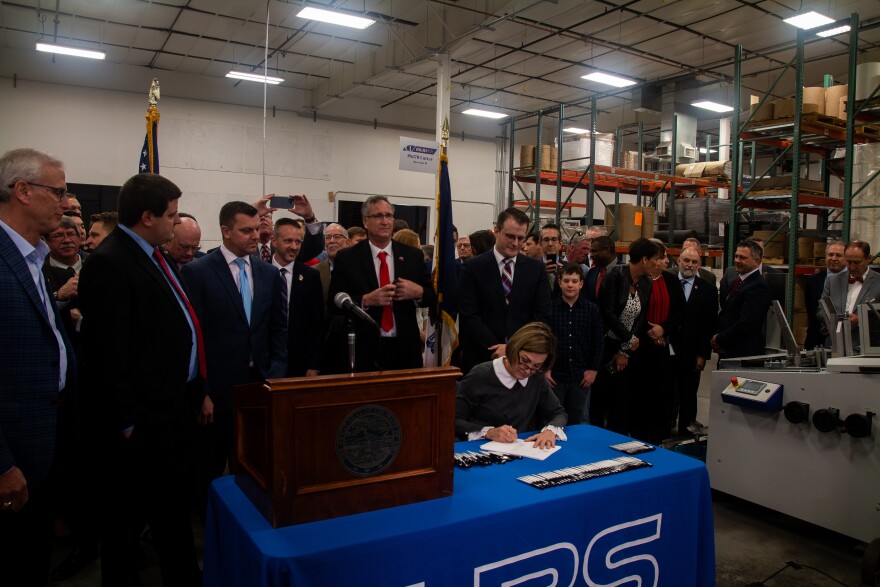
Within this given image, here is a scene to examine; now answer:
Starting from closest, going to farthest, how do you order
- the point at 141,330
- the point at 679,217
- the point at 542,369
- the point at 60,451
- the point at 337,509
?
the point at 337,509, the point at 60,451, the point at 141,330, the point at 542,369, the point at 679,217

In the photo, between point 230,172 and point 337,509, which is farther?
point 230,172

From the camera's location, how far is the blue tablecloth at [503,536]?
1483 mm

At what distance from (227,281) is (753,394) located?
264cm

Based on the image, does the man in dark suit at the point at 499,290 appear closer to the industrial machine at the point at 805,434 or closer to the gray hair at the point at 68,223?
the industrial machine at the point at 805,434

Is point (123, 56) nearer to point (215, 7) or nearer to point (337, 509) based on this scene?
point (215, 7)

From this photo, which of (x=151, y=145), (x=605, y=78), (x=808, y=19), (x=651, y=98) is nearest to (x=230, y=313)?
(x=151, y=145)

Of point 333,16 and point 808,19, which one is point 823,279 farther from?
point 333,16

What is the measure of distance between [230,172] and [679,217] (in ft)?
26.4

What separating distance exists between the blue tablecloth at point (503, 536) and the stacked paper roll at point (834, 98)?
5639 millimetres

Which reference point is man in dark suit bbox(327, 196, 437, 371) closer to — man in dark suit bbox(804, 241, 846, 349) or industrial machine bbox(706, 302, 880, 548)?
industrial machine bbox(706, 302, 880, 548)

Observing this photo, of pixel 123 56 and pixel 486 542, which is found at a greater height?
pixel 123 56

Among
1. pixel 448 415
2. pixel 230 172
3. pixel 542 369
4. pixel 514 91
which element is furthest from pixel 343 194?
pixel 448 415

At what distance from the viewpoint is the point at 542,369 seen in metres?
2.68

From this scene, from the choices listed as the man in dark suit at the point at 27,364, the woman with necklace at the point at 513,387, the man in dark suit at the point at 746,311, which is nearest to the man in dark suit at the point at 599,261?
the man in dark suit at the point at 746,311
